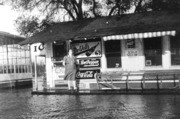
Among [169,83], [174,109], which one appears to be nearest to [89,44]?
[169,83]

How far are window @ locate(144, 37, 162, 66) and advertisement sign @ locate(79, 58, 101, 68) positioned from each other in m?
2.55

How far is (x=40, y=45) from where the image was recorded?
16.3 metres

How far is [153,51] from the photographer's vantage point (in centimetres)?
1412

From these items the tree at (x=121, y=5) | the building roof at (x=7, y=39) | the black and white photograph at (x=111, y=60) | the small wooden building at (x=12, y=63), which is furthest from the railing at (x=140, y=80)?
the building roof at (x=7, y=39)

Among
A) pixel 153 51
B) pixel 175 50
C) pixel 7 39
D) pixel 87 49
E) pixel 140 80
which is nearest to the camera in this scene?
pixel 140 80

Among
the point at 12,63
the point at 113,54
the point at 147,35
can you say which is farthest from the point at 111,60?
the point at 12,63

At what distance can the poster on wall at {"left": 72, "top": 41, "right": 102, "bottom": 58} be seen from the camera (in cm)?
1509

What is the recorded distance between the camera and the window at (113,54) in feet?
48.5

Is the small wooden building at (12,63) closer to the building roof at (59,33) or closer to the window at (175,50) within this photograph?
the building roof at (59,33)

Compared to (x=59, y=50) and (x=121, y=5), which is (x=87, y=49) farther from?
(x=121, y=5)

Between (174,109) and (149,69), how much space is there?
604cm

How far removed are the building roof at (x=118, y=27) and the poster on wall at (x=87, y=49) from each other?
2.43ft

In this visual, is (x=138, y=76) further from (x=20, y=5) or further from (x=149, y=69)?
(x=20, y=5)

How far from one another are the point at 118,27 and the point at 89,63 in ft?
8.12
